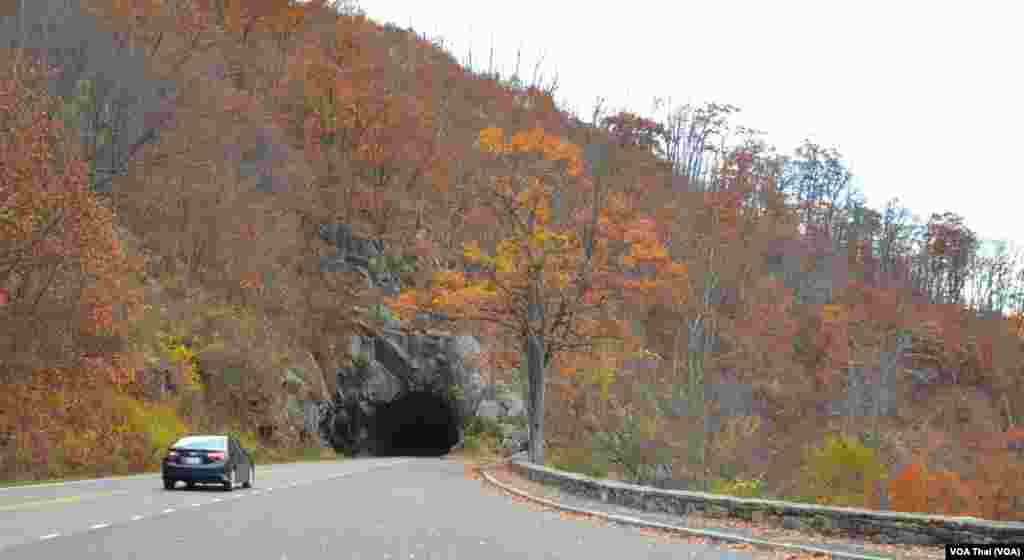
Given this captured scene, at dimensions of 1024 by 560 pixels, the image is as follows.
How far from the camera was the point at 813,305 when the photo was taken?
8375cm

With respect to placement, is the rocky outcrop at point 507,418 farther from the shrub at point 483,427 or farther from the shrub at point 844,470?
the shrub at point 844,470

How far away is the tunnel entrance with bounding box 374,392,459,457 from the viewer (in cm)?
5750

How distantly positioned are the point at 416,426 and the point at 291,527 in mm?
50295

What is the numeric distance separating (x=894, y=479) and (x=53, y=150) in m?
35.5

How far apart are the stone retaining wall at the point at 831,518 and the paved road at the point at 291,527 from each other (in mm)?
1925

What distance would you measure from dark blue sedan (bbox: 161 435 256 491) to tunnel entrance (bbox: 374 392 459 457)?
105ft

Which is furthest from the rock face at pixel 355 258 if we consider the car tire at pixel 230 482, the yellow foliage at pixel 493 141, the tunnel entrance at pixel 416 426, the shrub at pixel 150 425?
the car tire at pixel 230 482

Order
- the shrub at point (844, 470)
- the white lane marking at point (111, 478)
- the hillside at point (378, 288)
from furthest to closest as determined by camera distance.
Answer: the shrub at point (844, 470)
the hillside at point (378, 288)
the white lane marking at point (111, 478)

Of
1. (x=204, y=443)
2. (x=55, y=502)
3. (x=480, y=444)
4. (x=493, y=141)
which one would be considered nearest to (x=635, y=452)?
(x=493, y=141)

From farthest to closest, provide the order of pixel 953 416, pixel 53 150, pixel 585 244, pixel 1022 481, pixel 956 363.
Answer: pixel 956 363
pixel 953 416
pixel 1022 481
pixel 585 244
pixel 53 150

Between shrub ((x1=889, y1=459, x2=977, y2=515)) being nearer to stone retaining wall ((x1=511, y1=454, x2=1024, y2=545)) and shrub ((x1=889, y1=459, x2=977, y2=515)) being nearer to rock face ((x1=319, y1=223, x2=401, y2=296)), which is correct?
stone retaining wall ((x1=511, y1=454, x2=1024, y2=545))

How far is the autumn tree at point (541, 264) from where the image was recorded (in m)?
37.1

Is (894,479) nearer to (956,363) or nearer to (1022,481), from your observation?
(1022,481)

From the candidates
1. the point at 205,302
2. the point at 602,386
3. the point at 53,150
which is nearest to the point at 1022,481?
the point at 602,386
